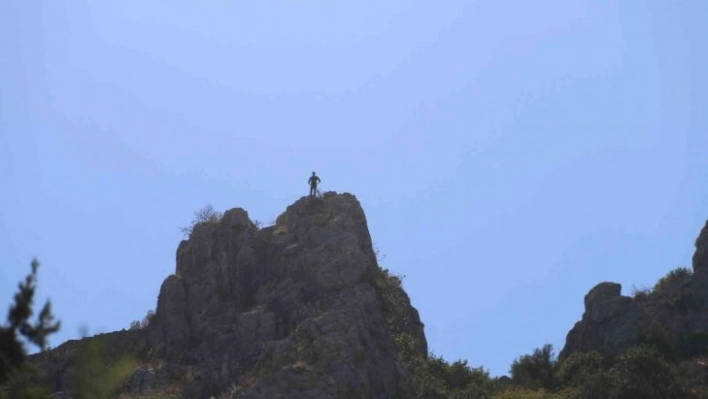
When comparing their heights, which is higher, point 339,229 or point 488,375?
point 339,229

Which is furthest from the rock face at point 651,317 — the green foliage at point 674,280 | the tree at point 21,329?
the tree at point 21,329

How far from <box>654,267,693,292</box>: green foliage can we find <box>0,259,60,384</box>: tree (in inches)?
2130

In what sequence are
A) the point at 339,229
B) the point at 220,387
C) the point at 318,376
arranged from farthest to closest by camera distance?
the point at 339,229, the point at 220,387, the point at 318,376

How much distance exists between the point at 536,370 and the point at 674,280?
37.7 feet

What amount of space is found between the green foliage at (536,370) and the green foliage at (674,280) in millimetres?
8613

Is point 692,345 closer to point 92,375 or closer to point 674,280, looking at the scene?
point 674,280

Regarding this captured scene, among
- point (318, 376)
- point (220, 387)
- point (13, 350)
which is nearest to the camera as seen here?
point (13, 350)

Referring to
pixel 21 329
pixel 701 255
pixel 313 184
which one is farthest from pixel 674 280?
pixel 21 329

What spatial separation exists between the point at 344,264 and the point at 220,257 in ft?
29.9

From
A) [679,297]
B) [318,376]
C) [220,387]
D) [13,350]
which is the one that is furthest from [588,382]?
[13,350]

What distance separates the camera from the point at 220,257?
71.2 m

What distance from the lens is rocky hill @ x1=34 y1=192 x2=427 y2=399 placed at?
59.6 metres

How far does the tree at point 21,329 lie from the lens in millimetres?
26656

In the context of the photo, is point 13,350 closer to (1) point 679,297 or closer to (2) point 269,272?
(2) point 269,272
